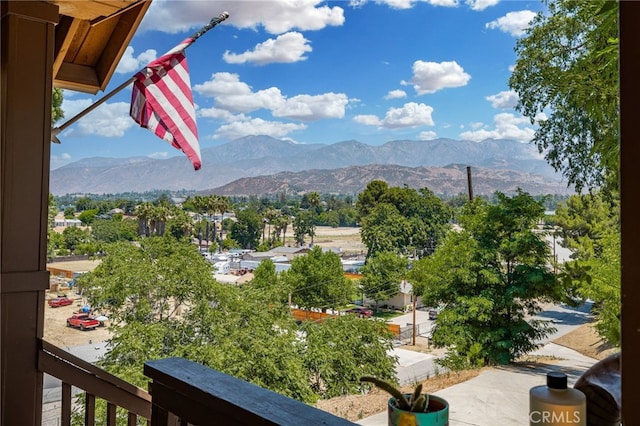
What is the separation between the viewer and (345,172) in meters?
17.7

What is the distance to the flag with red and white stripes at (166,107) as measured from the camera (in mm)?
1760

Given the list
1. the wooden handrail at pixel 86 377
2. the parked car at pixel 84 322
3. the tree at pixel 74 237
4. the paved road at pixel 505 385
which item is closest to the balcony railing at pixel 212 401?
the wooden handrail at pixel 86 377

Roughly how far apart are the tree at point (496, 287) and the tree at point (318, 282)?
3252mm

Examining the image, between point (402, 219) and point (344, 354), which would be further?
point (402, 219)

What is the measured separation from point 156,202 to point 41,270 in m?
11.6

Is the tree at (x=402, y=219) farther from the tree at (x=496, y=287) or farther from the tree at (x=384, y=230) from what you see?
the tree at (x=496, y=287)

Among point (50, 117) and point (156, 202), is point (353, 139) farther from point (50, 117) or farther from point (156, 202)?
point (50, 117)

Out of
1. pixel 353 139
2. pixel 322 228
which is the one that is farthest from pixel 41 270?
pixel 353 139

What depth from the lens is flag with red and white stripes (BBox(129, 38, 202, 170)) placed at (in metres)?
1.76

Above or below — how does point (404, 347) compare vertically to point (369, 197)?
below

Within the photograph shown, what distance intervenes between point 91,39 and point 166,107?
0.41 m

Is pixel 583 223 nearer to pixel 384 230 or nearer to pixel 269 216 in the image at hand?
pixel 384 230

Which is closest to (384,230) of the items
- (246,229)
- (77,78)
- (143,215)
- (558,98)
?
(246,229)

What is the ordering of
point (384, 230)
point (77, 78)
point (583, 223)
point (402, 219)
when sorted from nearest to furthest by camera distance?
point (77, 78) → point (583, 223) → point (384, 230) → point (402, 219)
